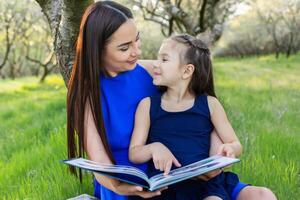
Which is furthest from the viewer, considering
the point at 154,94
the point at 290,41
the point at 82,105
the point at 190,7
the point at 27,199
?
the point at 290,41

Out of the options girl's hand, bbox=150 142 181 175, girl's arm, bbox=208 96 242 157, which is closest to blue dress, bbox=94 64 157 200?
girl's hand, bbox=150 142 181 175

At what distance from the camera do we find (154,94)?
2.94 meters

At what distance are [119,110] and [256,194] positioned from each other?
2.70 feet

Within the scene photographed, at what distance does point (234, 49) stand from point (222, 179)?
38.7 m

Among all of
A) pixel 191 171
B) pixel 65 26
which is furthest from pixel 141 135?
pixel 65 26

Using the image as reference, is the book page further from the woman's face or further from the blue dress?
the woman's face

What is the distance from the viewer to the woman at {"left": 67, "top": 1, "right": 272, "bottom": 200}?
106 inches

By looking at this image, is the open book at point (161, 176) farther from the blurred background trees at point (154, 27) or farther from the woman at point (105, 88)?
the blurred background trees at point (154, 27)

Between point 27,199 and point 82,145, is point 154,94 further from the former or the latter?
point 27,199

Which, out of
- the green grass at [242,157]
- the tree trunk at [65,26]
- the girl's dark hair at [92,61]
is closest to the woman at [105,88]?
the girl's dark hair at [92,61]

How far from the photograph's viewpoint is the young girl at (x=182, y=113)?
2.74 m

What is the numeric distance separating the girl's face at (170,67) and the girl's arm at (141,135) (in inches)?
5.4

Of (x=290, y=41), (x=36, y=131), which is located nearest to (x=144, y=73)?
(x=36, y=131)

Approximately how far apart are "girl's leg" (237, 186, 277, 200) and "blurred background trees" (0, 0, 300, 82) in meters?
1.55
